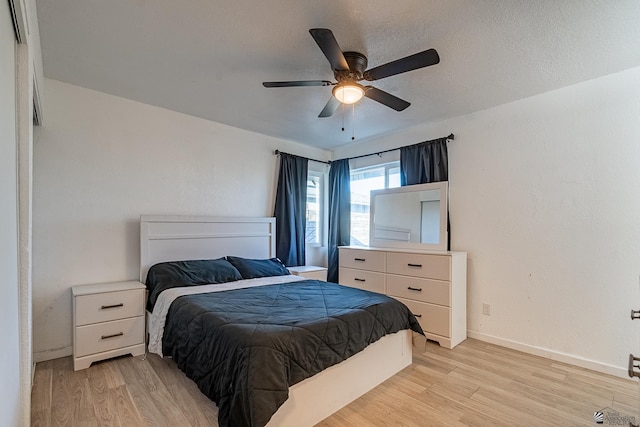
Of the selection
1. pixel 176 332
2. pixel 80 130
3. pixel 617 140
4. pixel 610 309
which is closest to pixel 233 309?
pixel 176 332

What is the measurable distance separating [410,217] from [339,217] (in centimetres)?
121

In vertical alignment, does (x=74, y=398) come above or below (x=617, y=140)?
below

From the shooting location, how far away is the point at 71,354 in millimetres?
2750

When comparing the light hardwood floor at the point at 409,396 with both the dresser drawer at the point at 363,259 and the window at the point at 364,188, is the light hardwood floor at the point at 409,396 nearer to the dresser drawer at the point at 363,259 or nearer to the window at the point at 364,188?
the dresser drawer at the point at 363,259

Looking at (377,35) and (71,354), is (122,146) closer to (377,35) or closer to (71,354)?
(71,354)

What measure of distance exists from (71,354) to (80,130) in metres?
2.07

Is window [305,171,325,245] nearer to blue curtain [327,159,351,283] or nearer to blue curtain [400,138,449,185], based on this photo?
blue curtain [327,159,351,283]

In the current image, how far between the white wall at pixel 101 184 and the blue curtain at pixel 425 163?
2.32 metres

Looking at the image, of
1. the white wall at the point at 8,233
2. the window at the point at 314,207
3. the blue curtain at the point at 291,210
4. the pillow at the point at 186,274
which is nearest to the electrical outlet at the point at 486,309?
the blue curtain at the point at 291,210

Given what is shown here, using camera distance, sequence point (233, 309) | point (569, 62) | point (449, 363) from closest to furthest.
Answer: point (233, 309) → point (569, 62) → point (449, 363)

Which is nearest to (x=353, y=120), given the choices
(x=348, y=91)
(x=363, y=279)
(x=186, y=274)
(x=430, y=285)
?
(x=348, y=91)

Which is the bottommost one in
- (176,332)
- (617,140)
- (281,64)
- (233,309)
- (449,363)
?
(449,363)

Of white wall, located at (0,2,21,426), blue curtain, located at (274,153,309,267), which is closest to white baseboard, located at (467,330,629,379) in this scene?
blue curtain, located at (274,153,309,267)

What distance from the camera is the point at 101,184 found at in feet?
9.68
